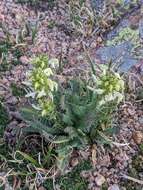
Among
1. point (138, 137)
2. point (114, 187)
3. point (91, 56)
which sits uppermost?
point (91, 56)

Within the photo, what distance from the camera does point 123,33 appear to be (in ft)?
14.2

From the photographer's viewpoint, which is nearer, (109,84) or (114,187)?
(109,84)

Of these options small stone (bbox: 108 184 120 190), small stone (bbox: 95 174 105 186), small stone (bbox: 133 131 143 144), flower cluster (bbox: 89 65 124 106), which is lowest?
small stone (bbox: 108 184 120 190)

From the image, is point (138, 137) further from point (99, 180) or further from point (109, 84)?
point (109, 84)

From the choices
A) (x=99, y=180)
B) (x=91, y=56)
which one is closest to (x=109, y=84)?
(x=99, y=180)

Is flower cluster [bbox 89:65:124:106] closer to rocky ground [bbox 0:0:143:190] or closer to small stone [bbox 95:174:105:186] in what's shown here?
rocky ground [bbox 0:0:143:190]

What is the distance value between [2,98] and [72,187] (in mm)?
981

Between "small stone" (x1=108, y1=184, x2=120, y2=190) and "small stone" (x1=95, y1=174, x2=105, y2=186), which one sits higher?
"small stone" (x1=95, y1=174, x2=105, y2=186)

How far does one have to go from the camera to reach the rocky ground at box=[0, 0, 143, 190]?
3.56 meters

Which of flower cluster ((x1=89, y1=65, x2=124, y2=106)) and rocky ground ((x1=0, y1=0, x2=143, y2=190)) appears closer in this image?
flower cluster ((x1=89, y1=65, x2=124, y2=106))

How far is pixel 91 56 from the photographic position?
13.9ft

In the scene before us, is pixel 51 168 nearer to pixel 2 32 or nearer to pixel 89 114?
pixel 89 114

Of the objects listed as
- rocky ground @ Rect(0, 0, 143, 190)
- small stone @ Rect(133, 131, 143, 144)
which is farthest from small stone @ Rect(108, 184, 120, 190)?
small stone @ Rect(133, 131, 143, 144)

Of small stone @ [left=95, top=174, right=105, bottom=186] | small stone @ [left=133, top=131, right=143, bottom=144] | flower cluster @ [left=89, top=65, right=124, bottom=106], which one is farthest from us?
small stone @ [left=133, top=131, right=143, bottom=144]
